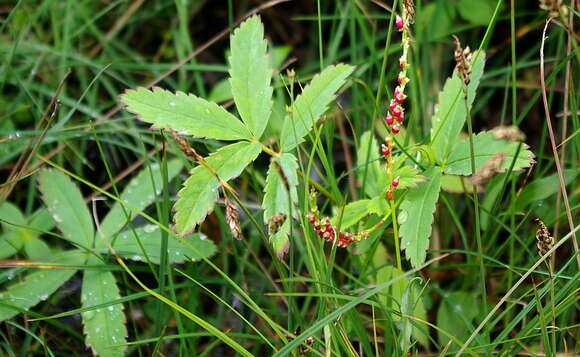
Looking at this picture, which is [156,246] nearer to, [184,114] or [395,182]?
[184,114]

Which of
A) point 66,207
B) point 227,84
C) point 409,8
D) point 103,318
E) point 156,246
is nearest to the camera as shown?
point 409,8

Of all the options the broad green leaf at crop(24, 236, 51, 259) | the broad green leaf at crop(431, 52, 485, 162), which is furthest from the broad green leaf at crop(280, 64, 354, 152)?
the broad green leaf at crop(24, 236, 51, 259)

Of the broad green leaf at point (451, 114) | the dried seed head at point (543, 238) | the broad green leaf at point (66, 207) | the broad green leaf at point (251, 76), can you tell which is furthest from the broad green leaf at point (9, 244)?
the dried seed head at point (543, 238)

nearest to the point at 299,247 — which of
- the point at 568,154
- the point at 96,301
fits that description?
the point at 96,301

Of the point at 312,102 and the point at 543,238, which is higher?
the point at 312,102

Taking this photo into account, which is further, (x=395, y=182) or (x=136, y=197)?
(x=136, y=197)

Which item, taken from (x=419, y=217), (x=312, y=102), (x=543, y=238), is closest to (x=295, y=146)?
(x=312, y=102)

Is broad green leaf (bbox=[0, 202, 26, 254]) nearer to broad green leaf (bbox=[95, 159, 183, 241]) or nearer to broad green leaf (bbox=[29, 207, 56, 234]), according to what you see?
broad green leaf (bbox=[29, 207, 56, 234])

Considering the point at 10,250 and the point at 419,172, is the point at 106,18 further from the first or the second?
the point at 419,172
